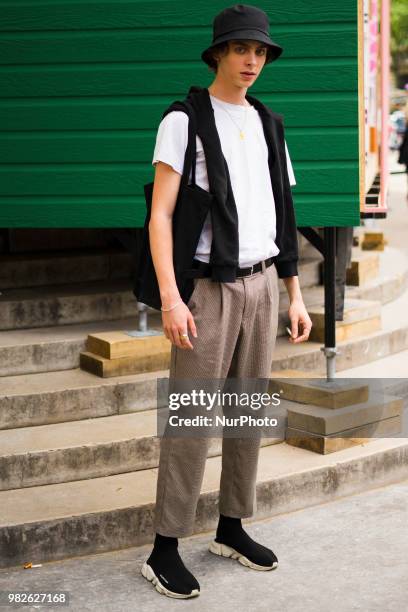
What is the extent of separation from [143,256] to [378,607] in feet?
5.23

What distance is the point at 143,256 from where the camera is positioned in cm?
376

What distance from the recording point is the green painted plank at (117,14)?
17.5ft

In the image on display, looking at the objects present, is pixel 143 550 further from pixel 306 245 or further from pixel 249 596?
pixel 306 245

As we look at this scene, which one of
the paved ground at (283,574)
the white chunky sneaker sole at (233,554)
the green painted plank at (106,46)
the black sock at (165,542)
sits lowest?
the paved ground at (283,574)

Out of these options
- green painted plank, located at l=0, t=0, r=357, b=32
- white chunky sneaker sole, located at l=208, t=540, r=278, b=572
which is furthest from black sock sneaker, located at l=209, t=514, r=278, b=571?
green painted plank, located at l=0, t=0, r=357, b=32

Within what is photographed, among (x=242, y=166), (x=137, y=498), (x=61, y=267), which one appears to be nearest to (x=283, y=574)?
(x=137, y=498)

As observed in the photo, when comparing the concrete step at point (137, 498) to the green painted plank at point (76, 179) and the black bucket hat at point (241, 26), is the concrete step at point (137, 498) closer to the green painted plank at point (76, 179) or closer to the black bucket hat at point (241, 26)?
the green painted plank at point (76, 179)

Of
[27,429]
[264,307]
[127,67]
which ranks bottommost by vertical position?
[27,429]

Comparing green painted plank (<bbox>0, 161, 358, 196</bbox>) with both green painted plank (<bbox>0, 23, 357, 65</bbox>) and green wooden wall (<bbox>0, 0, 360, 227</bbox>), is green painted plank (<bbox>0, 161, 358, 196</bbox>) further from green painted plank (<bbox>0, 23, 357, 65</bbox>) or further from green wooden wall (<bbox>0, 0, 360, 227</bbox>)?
green painted plank (<bbox>0, 23, 357, 65</bbox>)

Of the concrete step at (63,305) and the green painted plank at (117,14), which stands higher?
the green painted plank at (117,14)

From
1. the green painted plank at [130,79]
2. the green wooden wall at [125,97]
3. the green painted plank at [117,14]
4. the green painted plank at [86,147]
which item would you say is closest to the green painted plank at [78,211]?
the green wooden wall at [125,97]

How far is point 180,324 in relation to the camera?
356 centimetres

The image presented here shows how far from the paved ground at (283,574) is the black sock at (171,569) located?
55 millimetres

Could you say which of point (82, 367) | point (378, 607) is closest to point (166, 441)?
point (378, 607)
